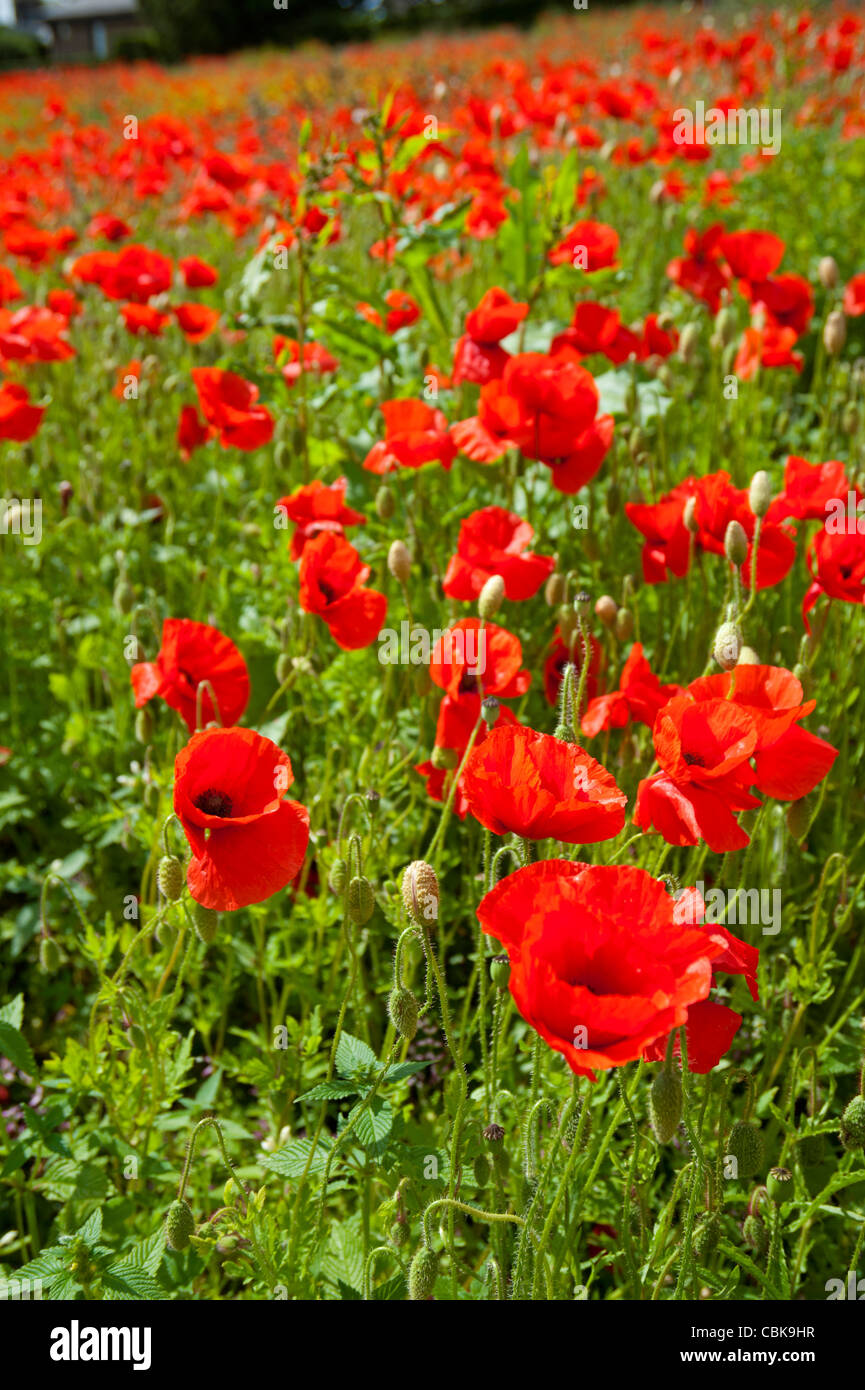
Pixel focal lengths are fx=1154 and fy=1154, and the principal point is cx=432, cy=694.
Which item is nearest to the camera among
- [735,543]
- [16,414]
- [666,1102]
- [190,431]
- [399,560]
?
[666,1102]

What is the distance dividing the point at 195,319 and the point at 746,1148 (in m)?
2.44

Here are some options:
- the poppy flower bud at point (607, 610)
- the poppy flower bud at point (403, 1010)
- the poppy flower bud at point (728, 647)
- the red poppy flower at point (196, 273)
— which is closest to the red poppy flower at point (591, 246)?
the red poppy flower at point (196, 273)

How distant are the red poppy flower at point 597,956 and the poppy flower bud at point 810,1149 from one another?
60cm

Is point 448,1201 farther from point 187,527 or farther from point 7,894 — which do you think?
point 187,527

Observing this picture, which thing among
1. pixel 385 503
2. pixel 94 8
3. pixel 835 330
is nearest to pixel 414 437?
pixel 385 503

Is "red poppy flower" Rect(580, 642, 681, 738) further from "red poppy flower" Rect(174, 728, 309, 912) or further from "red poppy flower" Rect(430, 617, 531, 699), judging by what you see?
"red poppy flower" Rect(174, 728, 309, 912)

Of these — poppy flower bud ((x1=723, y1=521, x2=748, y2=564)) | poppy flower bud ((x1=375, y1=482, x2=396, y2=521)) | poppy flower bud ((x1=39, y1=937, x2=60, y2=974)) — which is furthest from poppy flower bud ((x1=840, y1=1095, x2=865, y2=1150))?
poppy flower bud ((x1=375, y1=482, x2=396, y2=521))

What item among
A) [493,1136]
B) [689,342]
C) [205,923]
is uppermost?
[689,342]

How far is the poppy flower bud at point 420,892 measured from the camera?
1222 mm

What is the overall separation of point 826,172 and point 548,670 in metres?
4.76

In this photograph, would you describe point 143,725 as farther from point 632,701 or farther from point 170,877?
point 632,701

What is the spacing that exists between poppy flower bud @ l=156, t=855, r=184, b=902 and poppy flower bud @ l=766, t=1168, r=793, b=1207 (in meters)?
0.75

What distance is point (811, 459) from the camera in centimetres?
302

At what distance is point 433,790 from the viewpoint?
1708mm
